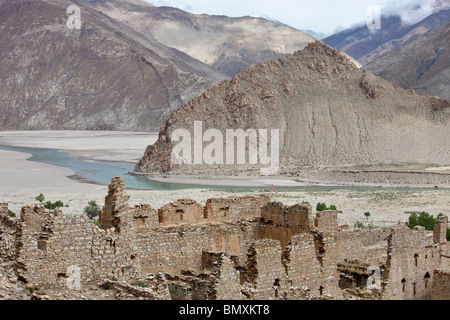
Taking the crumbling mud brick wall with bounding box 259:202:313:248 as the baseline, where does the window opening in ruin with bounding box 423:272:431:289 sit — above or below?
below

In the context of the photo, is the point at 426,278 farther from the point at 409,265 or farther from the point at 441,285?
the point at 409,265

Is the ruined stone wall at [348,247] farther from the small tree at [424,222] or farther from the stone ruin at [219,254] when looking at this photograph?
the small tree at [424,222]

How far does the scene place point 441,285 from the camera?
47.9 feet

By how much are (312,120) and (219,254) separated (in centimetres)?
10812

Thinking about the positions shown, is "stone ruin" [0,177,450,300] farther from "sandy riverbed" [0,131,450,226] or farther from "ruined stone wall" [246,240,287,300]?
"sandy riverbed" [0,131,450,226]

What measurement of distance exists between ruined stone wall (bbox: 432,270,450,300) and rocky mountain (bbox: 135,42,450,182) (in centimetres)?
8615

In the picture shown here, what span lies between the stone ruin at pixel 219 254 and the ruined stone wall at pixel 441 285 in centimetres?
2

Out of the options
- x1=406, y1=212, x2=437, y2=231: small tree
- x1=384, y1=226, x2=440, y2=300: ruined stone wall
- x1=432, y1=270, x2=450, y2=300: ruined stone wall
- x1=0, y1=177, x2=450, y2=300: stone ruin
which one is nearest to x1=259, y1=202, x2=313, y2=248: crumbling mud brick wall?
x1=0, y1=177, x2=450, y2=300: stone ruin

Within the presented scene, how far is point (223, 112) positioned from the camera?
117 meters

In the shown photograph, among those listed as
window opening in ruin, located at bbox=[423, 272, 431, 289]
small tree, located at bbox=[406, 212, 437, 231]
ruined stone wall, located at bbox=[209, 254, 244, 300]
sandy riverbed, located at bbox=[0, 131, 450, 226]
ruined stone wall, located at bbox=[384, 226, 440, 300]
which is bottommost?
sandy riverbed, located at bbox=[0, 131, 450, 226]

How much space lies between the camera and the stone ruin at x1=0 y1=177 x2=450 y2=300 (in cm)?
930

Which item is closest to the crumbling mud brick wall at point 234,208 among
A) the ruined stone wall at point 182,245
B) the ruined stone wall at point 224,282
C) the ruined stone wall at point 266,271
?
the ruined stone wall at point 182,245

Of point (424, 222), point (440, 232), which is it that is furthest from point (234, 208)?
point (424, 222)

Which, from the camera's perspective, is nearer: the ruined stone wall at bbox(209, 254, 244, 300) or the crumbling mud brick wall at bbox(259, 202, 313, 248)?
the ruined stone wall at bbox(209, 254, 244, 300)
